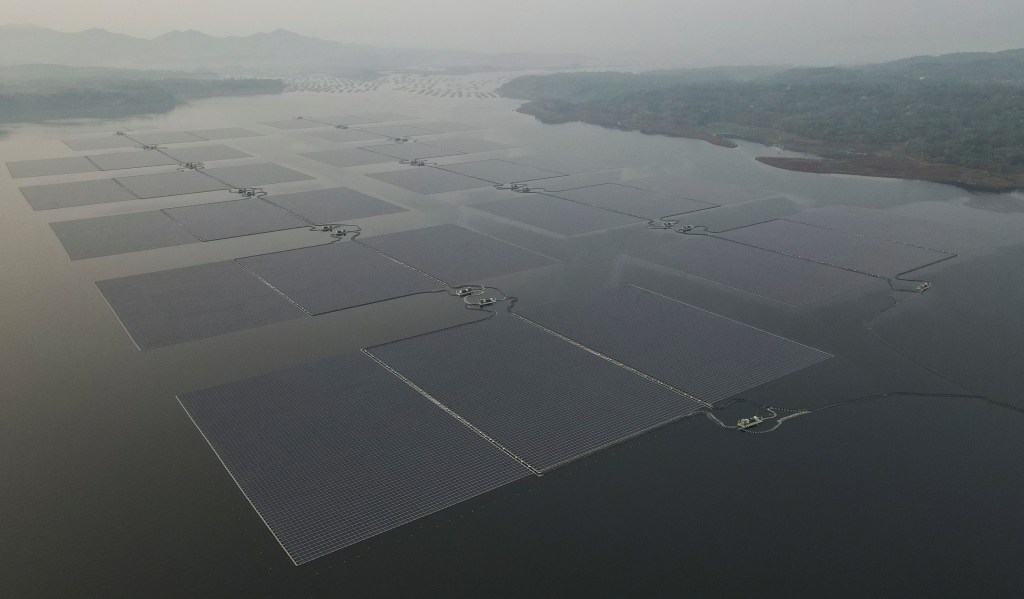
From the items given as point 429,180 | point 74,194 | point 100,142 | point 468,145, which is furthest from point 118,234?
point 100,142

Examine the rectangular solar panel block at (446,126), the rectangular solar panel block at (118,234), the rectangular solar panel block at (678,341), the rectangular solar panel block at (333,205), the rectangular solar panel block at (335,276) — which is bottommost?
the rectangular solar panel block at (678,341)

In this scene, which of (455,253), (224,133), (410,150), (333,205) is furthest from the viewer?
(224,133)

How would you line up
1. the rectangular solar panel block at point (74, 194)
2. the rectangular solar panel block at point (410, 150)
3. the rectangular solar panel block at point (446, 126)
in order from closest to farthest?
the rectangular solar panel block at point (74, 194) → the rectangular solar panel block at point (410, 150) → the rectangular solar panel block at point (446, 126)

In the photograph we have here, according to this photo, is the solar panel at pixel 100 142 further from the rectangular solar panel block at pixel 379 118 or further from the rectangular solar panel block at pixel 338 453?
the rectangular solar panel block at pixel 338 453

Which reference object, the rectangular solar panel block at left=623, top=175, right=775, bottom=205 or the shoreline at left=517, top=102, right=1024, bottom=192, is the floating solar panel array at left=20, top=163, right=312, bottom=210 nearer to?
the rectangular solar panel block at left=623, top=175, right=775, bottom=205

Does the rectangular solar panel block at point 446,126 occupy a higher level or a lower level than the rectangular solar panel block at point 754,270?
higher

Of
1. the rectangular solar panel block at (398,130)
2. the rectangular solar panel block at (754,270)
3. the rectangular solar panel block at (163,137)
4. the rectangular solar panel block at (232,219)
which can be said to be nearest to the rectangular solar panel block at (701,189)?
the rectangular solar panel block at (754,270)

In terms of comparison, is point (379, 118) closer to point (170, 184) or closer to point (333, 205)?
point (170, 184)
